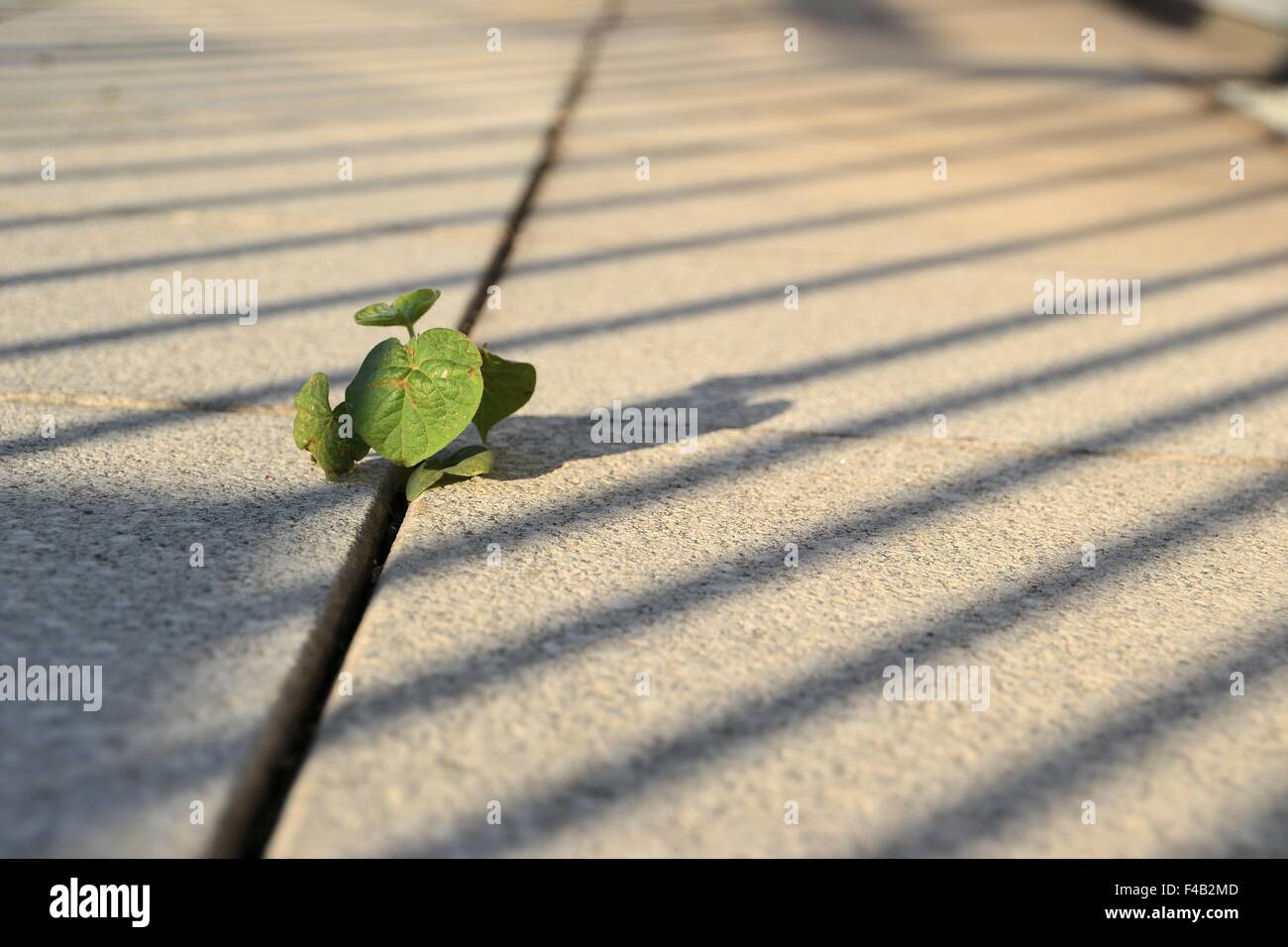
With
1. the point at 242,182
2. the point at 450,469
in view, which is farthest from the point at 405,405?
the point at 242,182

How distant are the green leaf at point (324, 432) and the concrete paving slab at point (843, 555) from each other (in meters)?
0.14

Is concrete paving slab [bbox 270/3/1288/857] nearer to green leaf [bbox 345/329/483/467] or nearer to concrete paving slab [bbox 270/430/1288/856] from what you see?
concrete paving slab [bbox 270/430/1288/856]

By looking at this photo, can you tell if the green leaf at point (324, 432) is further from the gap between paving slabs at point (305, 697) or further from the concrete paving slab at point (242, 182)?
the concrete paving slab at point (242, 182)

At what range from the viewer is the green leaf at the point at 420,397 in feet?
6.37

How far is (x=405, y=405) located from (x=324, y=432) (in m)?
0.14

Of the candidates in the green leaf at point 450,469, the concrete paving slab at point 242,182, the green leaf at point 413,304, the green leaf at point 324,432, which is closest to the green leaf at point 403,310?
the green leaf at point 413,304

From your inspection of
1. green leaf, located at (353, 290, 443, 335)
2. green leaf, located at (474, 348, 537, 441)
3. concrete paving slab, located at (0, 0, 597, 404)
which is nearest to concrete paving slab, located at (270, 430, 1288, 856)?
green leaf, located at (474, 348, 537, 441)

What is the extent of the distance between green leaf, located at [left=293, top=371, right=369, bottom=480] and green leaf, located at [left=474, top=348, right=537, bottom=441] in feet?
0.67

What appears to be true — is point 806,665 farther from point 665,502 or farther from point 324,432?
point 324,432

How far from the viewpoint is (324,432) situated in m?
1.98

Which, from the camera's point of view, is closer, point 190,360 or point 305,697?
point 305,697

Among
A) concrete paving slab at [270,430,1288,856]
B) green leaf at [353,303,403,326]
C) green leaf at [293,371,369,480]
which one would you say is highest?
green leaf at [353,303,403,326]

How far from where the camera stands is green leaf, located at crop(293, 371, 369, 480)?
1.98 metres

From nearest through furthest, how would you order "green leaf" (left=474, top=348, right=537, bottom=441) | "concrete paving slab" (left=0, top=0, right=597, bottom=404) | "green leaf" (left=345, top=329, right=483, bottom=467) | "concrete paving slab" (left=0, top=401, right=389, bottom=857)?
"concrete paving slab" (left=0, top=401, right=389, bottom=857) → "green leaf" (left=345, top=329, right=483, bottom=467) → "green leaf" (left=474, top=348, right=537, bottom=441) → "concrete paving slab" (left=0, top=0, right=597, bottom=404)
